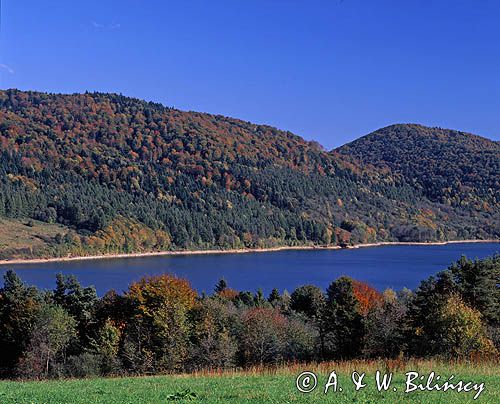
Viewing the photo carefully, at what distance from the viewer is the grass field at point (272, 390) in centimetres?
934

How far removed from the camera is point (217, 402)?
9125mm

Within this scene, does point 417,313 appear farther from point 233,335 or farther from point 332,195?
point 332,195

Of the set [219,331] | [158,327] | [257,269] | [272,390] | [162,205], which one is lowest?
[257,269]

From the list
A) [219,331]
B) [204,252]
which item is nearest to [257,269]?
[204,252]

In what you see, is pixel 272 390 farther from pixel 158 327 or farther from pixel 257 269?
pixel 257 269

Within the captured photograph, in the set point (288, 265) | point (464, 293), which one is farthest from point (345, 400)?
point (288, 265)

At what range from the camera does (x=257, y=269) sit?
9700cm

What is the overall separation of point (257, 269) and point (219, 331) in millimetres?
Answer: 65874

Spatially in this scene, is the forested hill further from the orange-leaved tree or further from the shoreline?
the orange-leaved tree

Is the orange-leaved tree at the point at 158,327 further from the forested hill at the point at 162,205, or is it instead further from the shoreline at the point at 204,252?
the forested hill at the point at 162,205

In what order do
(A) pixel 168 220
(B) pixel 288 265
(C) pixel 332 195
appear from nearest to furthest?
Answer: 1. (B) pixel 288 265
2. (A) pixel 168 220
3. (C) pixel 332 195

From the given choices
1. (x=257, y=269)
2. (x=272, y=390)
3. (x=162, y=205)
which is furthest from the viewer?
(x=162, y=205)

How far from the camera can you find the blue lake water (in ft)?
249

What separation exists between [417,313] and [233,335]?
28.4ft
